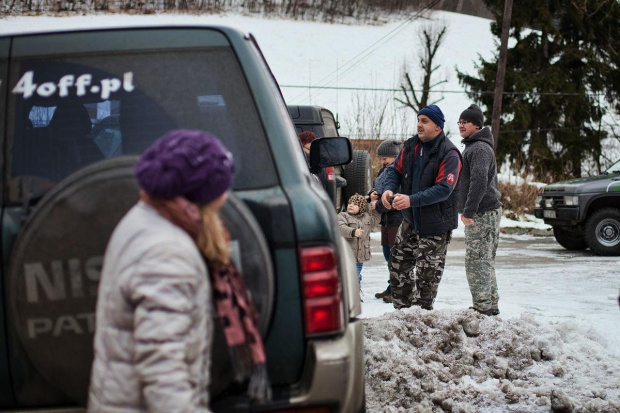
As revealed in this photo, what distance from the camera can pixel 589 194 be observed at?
12.9m

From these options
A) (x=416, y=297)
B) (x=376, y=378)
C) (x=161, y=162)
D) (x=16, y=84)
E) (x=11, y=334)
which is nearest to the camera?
(x=161, y=162)

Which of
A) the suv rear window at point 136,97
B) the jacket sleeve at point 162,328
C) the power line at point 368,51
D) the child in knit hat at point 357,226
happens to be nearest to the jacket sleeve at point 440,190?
the child in knit hat at point 357,226

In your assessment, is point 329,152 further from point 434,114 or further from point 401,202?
point 434,114

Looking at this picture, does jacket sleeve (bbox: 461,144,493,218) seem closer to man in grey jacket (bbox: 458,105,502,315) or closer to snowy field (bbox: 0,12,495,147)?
man in grey jacket (bbox: 458,105,502,315)

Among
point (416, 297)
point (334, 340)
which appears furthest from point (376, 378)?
point (334, 340)

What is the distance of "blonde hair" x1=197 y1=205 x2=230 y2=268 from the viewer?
6.37ft

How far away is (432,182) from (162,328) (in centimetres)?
443

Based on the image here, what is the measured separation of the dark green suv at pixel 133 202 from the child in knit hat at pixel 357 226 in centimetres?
449

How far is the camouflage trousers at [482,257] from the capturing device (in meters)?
6.50

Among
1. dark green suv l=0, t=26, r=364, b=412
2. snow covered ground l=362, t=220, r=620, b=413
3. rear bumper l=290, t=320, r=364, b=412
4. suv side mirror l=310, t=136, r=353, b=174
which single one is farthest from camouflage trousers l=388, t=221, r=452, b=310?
rear bumper l=290, t=320, r=364, b=412

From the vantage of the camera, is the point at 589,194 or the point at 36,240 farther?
the point at 589,194

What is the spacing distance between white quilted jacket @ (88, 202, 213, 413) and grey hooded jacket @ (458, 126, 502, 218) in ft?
15.5

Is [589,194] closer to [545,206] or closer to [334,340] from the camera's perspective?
[545,206]

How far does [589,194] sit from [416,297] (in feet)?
25.9
